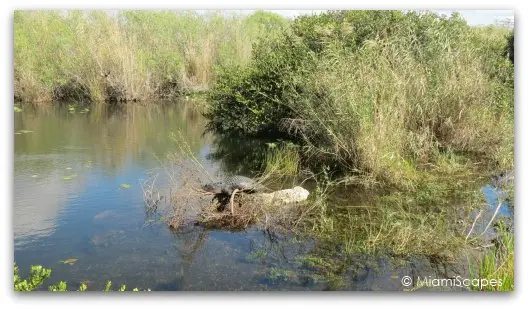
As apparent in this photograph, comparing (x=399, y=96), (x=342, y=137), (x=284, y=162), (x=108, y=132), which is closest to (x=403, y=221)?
(x=342, y=137)

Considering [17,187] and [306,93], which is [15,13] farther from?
[306,93]

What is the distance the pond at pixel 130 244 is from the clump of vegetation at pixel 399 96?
1664 mm

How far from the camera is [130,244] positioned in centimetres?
581

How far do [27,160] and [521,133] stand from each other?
20.4ft

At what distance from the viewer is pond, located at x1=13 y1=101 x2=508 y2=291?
506 cm

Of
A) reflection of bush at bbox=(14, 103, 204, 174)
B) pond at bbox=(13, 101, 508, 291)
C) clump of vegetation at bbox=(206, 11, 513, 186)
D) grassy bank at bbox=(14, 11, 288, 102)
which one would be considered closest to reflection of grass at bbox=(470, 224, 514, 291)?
pond at bbox=(13, 101, 508, 291)

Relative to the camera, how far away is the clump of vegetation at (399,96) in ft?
25.0

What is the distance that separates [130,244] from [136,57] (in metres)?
10.4

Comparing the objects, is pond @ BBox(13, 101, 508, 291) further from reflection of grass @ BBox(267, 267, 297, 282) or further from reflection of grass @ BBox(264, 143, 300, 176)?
reflection of grass @ BBox(264, 143, 300, 176)

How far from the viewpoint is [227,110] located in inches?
457

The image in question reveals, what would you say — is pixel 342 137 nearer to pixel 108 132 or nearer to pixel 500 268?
pixel 500 268

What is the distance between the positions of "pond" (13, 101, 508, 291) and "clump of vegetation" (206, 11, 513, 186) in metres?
1.66
